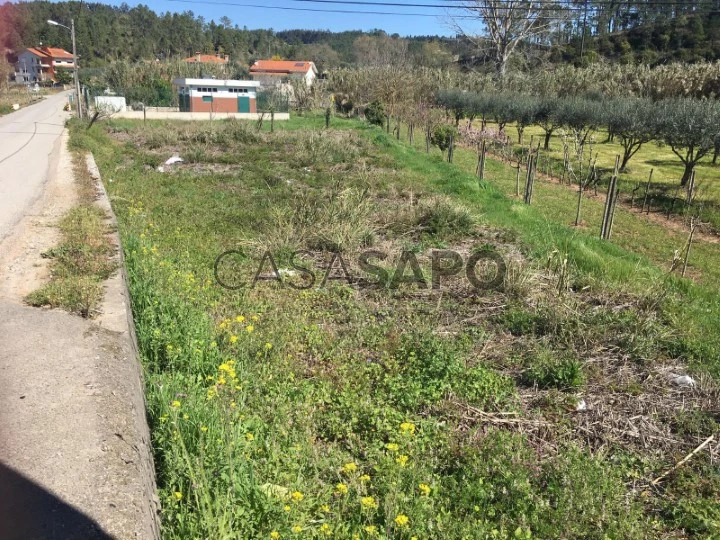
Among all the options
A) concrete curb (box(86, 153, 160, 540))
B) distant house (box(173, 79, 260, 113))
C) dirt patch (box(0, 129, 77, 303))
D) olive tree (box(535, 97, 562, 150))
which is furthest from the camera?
distant house (box(173, 79, 260, 113))

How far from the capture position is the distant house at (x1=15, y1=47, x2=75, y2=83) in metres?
89.7

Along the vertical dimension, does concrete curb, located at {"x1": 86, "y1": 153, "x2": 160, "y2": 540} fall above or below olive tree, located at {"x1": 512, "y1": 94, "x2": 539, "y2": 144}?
below

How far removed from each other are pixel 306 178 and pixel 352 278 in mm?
7354

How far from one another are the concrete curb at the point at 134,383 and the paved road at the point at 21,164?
3133 mm

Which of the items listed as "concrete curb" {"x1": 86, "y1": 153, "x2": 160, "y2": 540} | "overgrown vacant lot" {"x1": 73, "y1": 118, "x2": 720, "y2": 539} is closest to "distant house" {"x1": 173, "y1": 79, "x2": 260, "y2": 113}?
"overgrown vacant lot" {"x1": 73, "y1": 118, "x2": 720, "y2": 539}

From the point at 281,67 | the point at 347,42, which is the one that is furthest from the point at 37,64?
the point at 347,42

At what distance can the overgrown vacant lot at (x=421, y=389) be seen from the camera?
3.08 m

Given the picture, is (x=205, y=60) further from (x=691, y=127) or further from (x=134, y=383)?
(x=134, y=383)

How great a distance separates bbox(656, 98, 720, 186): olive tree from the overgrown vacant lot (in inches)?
469

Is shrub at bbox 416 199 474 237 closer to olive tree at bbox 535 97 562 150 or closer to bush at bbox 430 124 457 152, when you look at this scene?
bush at bbox 430 124 457 152

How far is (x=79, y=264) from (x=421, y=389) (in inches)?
150

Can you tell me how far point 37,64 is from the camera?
92.4 m

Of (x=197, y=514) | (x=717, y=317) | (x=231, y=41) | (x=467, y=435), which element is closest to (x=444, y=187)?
(x=717, y=317)

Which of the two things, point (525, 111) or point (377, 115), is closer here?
point (525, 111)
